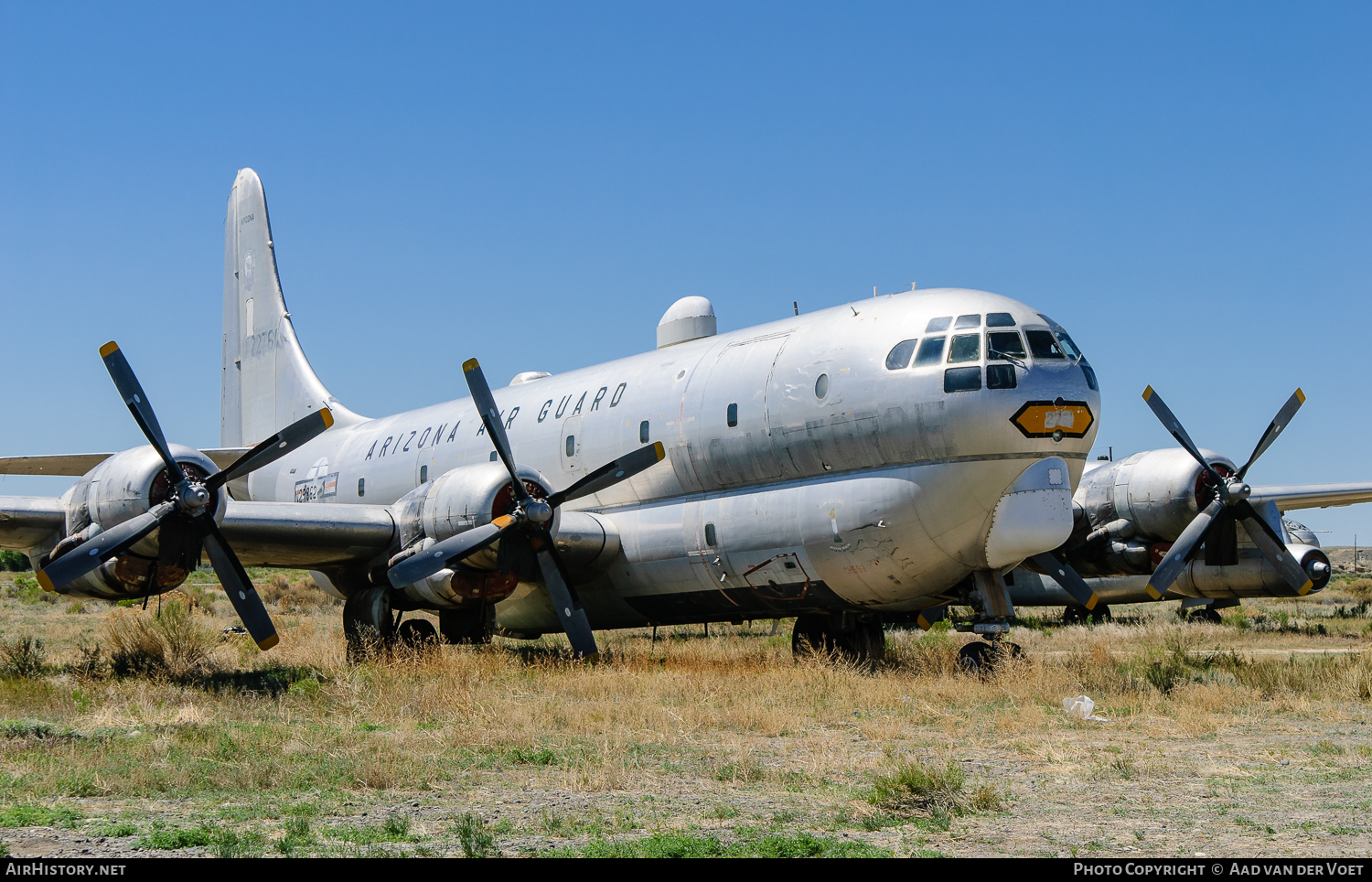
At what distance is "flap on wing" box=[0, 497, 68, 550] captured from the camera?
1558 cm

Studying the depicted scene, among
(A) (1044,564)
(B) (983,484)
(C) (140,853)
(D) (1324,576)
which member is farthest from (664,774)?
(D) (1324,576)

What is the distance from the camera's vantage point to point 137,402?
14977 millimetres

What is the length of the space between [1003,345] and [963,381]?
73 centimetres

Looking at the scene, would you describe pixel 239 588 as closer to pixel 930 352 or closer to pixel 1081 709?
pixel 930 352

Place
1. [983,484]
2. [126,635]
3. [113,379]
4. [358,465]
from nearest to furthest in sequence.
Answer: [983,484]
[113,379]
[126,635]
[358,465]

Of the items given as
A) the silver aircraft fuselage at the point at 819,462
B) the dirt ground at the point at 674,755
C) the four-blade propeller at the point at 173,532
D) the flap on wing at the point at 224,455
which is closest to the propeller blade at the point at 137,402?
the four-blade propeller at the point at 173,532

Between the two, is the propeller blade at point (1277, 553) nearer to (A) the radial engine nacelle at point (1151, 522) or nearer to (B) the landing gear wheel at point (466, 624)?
(A) the radial engine nacelle at point (1151, 522)

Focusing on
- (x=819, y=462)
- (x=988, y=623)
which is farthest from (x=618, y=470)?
(x=988, y=623)

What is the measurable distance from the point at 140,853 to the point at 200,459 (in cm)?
989

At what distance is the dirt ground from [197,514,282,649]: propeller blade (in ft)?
2.41

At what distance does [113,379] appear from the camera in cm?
1508

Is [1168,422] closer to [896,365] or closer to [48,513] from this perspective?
[896,365]

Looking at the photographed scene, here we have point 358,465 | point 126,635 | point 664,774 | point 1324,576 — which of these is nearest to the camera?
point 664,774

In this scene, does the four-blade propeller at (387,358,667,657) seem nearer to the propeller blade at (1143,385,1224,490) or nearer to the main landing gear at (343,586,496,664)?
the main landing gear at (343,586,496,664)
